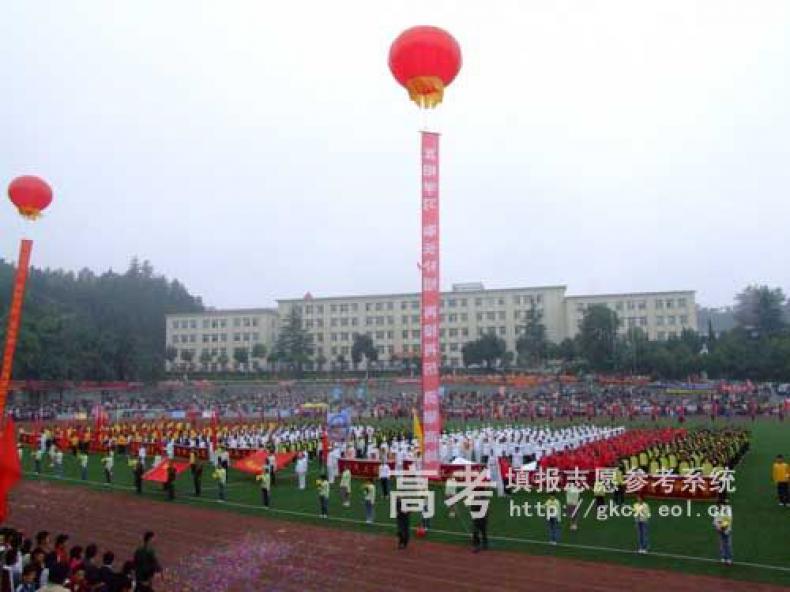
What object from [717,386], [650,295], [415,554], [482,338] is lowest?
[415,554]

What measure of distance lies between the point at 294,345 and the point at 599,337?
104ft

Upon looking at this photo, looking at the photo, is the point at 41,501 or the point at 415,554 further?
the point at 41,501

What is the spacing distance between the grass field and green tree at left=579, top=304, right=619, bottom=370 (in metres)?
39.7

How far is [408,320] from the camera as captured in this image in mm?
78312

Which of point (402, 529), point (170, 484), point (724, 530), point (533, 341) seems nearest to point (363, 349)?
point (533, 341)

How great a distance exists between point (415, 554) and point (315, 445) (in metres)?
14.3

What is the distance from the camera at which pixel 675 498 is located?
16.3 metres

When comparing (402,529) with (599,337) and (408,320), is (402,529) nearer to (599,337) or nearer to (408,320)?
(599,337)

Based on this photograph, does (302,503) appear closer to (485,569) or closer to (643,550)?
(485,569)

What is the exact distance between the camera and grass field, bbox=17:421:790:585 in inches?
451

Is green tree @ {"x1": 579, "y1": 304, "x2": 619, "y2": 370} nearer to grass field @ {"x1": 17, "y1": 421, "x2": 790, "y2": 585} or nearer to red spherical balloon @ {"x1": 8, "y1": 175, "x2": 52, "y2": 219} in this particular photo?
grass field @ {"x1": 17, "y1": 421, "x2": 790, "y2": 585}

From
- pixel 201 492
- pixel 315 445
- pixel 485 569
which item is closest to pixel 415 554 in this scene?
pixel 485 569

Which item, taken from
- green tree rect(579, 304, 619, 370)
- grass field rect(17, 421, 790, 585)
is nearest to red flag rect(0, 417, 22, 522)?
grass field rect(17, 421, 790, 585)

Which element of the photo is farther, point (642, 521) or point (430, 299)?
point (430, 299)
